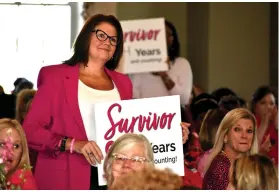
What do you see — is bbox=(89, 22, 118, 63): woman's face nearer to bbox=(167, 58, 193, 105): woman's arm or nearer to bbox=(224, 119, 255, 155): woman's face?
bbox=(224, 119, 255, 155): woman's face

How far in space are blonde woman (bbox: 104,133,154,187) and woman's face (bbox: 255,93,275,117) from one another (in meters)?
4.72

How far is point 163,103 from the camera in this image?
5.77m

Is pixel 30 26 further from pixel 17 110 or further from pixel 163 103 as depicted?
pixel 163 103

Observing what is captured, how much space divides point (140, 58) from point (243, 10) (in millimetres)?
4174

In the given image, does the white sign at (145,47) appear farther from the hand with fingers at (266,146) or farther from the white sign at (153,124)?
the white sign at (153,124)

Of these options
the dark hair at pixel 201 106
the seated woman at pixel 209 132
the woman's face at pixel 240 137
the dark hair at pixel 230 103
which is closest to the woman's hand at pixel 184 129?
the woman's face at pixel 240 137

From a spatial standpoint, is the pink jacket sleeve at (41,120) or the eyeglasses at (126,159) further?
the pink jacket sleeve at (41,120)

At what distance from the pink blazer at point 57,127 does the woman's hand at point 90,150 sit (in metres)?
0.15

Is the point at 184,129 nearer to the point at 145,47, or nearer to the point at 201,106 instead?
the point at 201,106

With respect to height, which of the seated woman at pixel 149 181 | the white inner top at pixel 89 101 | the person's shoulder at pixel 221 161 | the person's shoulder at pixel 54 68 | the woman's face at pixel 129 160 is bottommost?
the person's shoulder at pixel 221 161

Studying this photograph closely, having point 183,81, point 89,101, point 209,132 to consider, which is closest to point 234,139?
point 209,132

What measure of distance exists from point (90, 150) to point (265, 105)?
485cm

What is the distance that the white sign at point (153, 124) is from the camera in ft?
Answer: 18.4

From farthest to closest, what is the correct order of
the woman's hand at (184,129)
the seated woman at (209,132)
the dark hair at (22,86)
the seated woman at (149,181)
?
the dark hair at (22,86), the seated woman at (209,132), the woman's hand at (184,129), the seated woman at (149,181)
